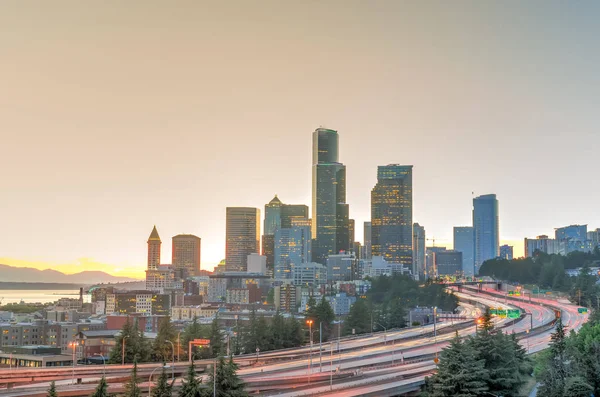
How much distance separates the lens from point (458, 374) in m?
54.5

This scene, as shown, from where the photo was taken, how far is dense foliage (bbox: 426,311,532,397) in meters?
54.5

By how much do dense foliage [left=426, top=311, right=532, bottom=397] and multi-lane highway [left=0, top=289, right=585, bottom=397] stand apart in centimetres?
607

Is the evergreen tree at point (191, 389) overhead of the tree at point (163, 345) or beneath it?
overhead

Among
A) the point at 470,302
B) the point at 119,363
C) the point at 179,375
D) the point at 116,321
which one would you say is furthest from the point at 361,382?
the point at 470,302

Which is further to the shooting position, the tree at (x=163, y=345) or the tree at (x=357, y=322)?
the tree at (x=357, y=322)

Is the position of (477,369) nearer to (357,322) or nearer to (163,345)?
(163,345)

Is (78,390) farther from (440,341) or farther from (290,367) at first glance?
(440,341)

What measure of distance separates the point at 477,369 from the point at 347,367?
24.7 metres

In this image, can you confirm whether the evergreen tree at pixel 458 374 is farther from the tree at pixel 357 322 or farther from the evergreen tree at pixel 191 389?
the tree at pixel 357 322

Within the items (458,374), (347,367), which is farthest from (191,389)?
(347,367)

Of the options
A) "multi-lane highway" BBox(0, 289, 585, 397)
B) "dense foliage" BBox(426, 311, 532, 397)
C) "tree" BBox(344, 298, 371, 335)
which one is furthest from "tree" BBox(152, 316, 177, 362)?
"tree" BBox(344, 298, 371, 335)

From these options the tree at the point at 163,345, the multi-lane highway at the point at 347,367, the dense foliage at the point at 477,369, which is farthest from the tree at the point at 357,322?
the dense foliage at the point at 477,369

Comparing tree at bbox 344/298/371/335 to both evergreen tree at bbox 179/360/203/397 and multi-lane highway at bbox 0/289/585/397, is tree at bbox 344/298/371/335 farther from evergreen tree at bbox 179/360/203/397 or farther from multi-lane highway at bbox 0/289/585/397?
evergreen tree at bbox 179/360/203/397

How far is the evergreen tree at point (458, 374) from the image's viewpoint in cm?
5422
